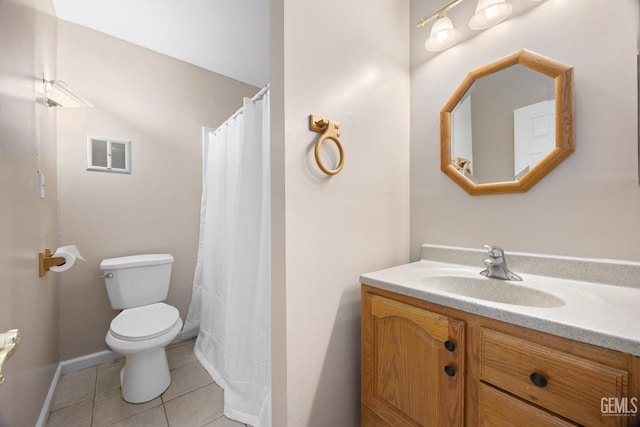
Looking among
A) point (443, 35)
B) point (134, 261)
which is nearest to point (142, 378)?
point (134, 261)

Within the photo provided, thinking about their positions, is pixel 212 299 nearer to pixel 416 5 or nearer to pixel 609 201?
pixel 609 201

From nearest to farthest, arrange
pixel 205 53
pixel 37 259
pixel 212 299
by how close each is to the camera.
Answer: pixel 37 259 < pixel 212 299 < pixel 205 53

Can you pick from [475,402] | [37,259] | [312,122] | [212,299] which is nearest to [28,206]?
[37,259]

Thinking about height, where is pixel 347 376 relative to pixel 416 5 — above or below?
below

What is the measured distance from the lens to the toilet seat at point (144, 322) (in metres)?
1.40

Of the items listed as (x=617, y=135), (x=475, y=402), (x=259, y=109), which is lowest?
(x=475, y=402)

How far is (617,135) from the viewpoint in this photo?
858mm

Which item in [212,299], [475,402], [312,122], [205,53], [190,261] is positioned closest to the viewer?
[475,402]

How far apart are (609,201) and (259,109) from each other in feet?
5.19

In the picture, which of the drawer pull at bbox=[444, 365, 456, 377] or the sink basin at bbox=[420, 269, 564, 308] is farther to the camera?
the sink basin at bbox=[420, 269, 564, 308]

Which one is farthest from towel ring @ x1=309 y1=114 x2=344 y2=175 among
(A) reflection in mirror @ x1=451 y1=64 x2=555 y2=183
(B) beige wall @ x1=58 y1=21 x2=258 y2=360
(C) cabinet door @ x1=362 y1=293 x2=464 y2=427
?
(B) beige wall @ x1=58 y1=21 x2=258 y2=360

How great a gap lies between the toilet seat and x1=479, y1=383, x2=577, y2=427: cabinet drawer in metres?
1.59

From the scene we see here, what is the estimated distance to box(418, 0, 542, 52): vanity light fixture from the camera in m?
1.00

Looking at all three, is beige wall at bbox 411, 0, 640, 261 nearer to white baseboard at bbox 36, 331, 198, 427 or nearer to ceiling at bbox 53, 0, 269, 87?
ceiling at bbox 53, 0, 269, 87
